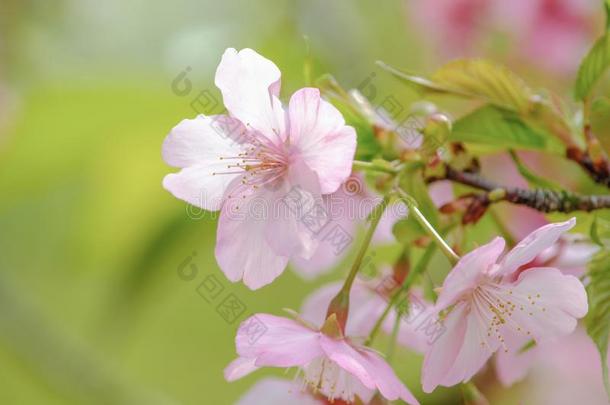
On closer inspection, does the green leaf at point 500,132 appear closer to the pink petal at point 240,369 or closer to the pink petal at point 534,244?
the pink petal at point 534,244

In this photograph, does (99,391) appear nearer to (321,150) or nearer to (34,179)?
(34,179)

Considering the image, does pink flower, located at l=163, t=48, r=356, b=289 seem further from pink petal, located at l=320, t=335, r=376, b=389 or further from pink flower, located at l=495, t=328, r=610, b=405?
pink flower, located at l=495, t=328, r=610, b=405

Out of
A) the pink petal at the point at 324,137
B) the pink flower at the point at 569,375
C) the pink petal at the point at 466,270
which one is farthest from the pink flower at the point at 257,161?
the pink flower at the point at 569,375

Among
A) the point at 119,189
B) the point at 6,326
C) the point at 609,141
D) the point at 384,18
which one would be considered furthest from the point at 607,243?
the point at 384,18

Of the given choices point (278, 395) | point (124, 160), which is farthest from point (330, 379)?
point (124, 160)

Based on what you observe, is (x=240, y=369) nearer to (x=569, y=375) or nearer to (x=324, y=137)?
(x=324, y=137)
